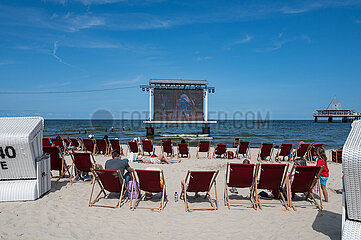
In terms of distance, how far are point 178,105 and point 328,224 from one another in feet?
82.4

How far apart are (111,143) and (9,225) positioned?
258 inches

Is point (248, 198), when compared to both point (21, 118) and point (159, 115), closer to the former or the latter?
point (21, 118)

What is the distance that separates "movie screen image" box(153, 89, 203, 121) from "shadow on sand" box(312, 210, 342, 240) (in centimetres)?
2418

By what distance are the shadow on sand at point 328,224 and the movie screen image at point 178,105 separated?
24176mm

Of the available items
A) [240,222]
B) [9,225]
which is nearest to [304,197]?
[240,222]

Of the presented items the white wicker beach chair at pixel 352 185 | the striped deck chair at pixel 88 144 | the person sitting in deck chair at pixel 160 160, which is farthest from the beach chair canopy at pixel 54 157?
the white wicker beach chair at pixel 352 185

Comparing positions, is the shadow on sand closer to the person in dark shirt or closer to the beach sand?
the beach sand

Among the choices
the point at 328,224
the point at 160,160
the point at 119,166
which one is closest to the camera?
the point at 328,224

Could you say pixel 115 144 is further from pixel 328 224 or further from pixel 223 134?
pixel 223 134

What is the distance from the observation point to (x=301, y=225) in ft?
11.4

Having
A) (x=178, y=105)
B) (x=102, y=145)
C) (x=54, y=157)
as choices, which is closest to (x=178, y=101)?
(x=178, y=105)

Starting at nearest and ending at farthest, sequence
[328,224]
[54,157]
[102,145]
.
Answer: [328,224] < [54,157] < [102,145]

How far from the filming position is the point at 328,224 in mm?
3502

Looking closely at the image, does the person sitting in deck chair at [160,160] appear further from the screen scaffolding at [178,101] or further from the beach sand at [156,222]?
the screen scaffolding at [178,101]
